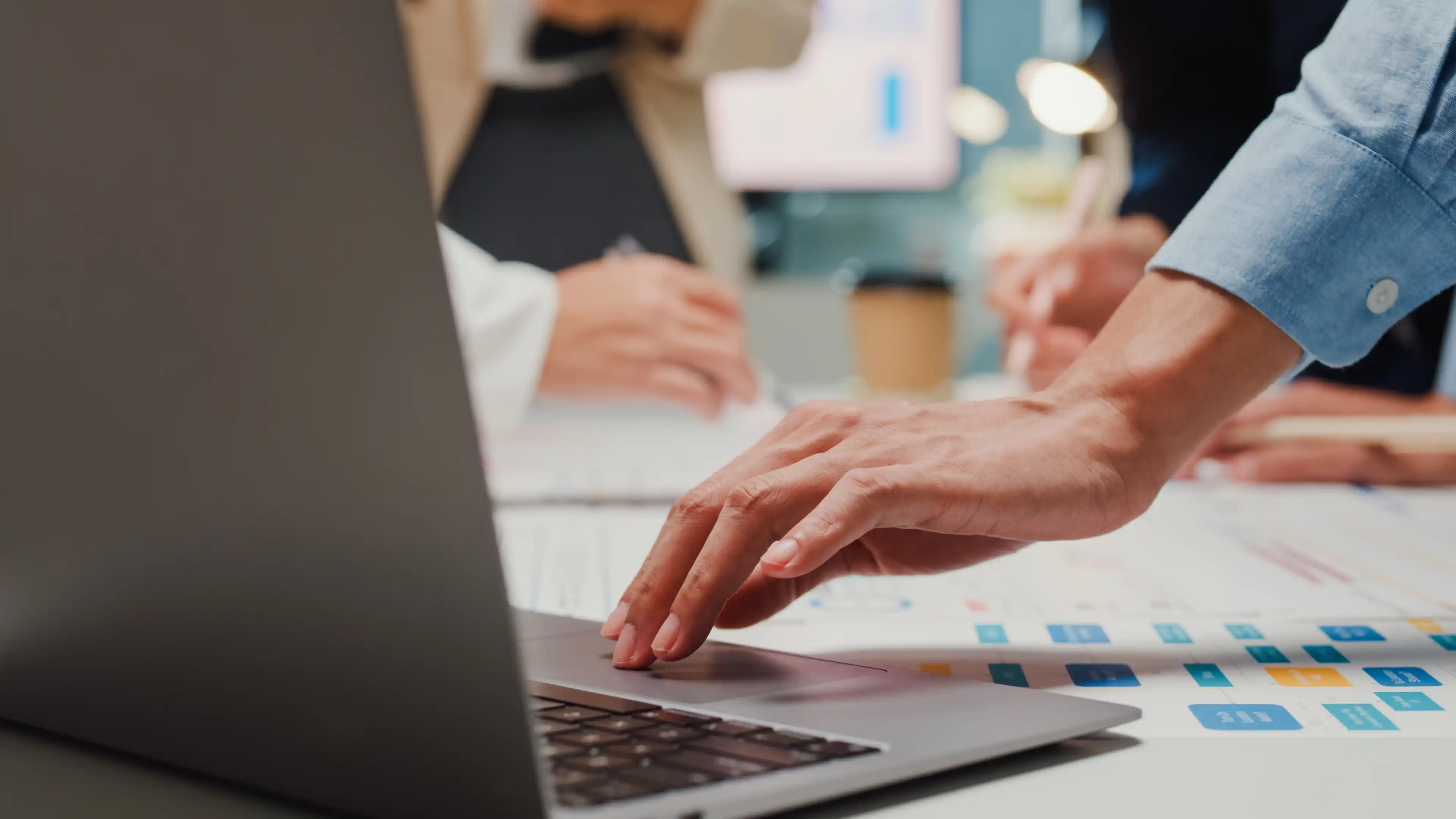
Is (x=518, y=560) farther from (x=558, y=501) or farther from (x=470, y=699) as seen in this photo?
(x=470, y=699)

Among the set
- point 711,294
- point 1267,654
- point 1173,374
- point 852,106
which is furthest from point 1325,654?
point 852,106

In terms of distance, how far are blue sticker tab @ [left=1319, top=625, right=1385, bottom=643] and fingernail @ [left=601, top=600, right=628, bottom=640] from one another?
0.30 m

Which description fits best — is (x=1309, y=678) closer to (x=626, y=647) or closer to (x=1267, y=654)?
(x=1267, y=654)

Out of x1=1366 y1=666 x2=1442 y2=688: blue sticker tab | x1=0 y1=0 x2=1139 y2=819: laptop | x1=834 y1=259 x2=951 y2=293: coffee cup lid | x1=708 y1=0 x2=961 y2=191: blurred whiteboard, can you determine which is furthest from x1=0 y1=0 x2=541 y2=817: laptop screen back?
x1=708 y1=0 x2=961 y2=191: blurred whiteboard

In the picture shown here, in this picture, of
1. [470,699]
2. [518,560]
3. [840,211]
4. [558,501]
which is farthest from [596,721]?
[840,211]

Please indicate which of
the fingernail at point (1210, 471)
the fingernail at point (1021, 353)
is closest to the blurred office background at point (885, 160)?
the fingernail at point (1021, 353)

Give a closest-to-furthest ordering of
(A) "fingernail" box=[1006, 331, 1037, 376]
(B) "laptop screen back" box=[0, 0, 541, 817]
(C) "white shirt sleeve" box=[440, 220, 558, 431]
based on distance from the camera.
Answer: (B) "laptop screen back" box=[0, 0, 541, 817] < (C) "white shirt sleeve" box=[440, 220, 558, 431] < (A) "fingernail" box=[1006, 331, 1037, 376]

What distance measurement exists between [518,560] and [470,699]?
0.45m

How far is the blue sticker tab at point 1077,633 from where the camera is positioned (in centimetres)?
52

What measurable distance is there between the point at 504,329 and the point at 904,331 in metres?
0.41

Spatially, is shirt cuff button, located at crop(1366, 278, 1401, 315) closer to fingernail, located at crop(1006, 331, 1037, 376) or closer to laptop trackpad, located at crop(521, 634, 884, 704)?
laptop trackpad, located at crop(521, 634, 884, 704)

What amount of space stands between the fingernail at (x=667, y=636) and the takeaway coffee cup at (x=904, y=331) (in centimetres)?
80

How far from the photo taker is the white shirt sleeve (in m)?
1.06

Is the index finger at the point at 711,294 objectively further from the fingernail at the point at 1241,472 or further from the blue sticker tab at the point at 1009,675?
the blue sticker tab at the point at 1009,675
